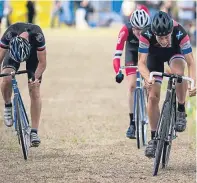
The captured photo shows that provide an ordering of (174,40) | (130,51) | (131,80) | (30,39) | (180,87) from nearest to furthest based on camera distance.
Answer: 1. (174,40)
2. (30,39)
3. (180,87)
4. (131,80)
5. (130,51)

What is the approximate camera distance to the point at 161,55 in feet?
35.3

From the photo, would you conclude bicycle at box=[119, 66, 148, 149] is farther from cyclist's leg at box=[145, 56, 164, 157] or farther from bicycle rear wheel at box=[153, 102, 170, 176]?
bicycle rear wheel at box=[153, 102, 170, 176]

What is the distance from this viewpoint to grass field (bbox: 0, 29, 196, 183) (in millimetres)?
10094

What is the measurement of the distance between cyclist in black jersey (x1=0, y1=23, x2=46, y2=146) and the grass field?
2.15 ft

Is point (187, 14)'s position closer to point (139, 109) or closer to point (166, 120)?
point (139, 109)

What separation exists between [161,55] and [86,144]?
2372 millimetres

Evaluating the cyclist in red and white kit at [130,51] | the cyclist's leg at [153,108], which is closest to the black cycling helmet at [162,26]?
the cyclist's leg at [153,108]

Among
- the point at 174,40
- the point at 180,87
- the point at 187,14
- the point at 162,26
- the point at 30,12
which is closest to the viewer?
the point at 162,26

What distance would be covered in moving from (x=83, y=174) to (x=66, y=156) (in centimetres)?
138

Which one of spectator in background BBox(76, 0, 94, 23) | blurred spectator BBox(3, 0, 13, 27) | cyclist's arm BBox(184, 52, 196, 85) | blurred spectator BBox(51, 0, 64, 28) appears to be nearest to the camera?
cyclist's arm BBox(184, 52, 196, 85)

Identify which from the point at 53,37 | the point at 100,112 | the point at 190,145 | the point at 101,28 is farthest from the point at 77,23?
the point at 190,145

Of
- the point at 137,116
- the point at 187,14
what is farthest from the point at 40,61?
the point at 187,14

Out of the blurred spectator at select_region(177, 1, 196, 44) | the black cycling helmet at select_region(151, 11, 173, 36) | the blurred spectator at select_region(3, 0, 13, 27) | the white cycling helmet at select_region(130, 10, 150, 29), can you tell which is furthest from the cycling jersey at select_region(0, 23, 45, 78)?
the blurred spectator at select_region(3, 0, 13, 27)

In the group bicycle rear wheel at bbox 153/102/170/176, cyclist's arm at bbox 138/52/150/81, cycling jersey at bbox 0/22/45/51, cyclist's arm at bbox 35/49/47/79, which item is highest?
cycling jersey at bbox 0/22/45/51
